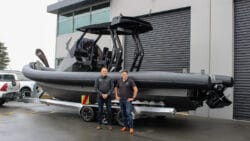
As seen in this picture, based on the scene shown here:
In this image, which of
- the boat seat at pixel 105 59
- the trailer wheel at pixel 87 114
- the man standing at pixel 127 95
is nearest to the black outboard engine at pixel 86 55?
the boat seat at pixel 105 59

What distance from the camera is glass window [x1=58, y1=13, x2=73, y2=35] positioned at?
19.0 meters

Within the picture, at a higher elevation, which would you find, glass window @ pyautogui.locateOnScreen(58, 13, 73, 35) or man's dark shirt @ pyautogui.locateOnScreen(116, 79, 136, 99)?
glass window @ pyautogui.locateOnScreen(58, 13, 73, 35)

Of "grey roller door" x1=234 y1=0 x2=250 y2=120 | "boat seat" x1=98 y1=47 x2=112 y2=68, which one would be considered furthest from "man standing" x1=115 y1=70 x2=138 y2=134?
"grey roller door" x1=234 y1=0 x2=250 y2=120

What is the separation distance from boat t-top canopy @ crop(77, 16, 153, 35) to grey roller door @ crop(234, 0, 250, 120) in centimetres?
310

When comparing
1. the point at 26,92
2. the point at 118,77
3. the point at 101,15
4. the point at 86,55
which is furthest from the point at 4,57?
the point at 118,77

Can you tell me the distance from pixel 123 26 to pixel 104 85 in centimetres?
205

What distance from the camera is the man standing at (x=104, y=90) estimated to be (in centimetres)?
849

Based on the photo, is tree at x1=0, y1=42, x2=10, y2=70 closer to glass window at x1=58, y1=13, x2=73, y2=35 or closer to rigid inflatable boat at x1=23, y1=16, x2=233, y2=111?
glass window at x1=58, y1=13, x2=73, y2=35

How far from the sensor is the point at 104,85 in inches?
335

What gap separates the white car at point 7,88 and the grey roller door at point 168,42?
214 inches

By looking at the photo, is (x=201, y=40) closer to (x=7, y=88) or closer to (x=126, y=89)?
(x=126, y=89)

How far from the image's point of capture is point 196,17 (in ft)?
38.8

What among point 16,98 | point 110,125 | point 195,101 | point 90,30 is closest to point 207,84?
point 195,101

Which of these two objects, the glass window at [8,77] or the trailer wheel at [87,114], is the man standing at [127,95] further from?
the glass window at [8,77]
